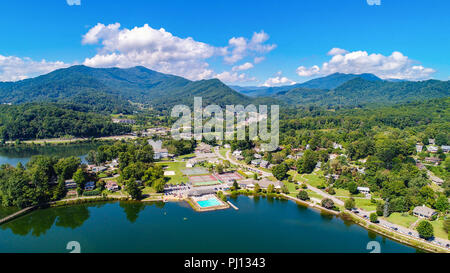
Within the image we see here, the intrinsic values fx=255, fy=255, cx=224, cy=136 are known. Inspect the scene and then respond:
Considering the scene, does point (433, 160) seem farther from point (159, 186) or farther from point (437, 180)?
point (159, 186)

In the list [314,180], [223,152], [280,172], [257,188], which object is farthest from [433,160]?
[223,152]

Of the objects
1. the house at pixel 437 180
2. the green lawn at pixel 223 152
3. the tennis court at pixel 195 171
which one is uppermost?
the green lawn at pixel 223 152

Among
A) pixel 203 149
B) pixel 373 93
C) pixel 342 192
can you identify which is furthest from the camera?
pixel 373 93

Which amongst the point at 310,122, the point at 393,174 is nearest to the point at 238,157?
the point at 393,174

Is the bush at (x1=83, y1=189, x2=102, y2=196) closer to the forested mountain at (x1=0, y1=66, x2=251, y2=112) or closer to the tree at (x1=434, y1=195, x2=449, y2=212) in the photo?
the tree at (x1=434, y1=195, x2=449, y2=212)

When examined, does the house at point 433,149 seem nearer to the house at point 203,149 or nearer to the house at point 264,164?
the house at point 264,164

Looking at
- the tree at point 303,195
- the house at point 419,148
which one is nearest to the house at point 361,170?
the tree at point 303,195
